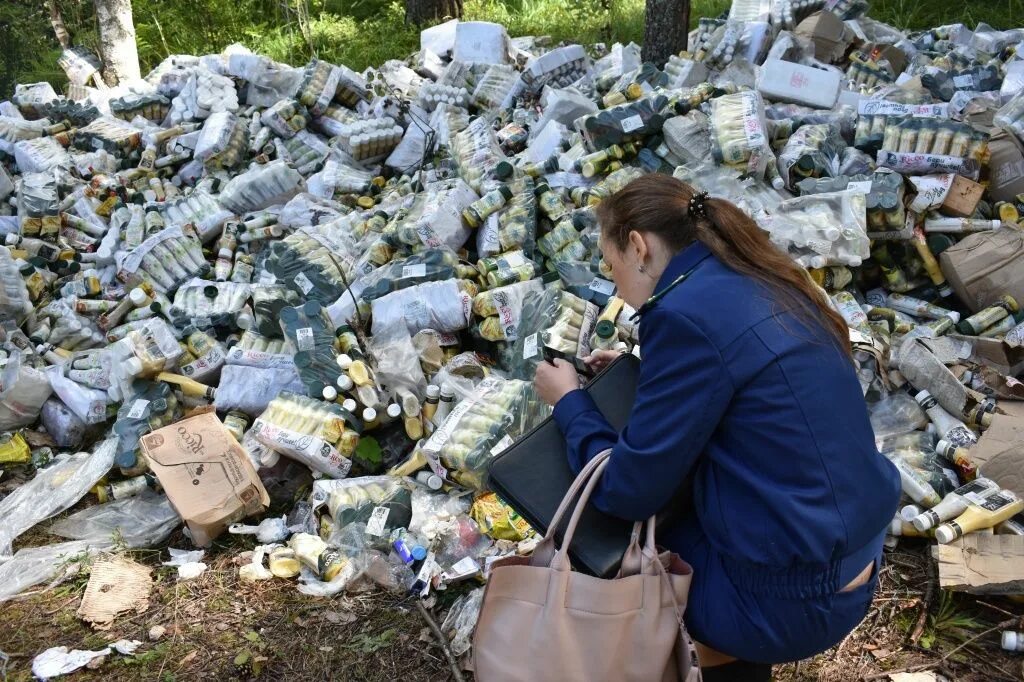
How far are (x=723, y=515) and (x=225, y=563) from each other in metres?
2.21

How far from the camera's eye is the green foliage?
815 cm

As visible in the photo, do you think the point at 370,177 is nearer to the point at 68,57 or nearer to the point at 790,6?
the point at 790,6

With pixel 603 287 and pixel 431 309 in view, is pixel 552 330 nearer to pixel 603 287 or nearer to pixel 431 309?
pixel 603 287

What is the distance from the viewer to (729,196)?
4027mm

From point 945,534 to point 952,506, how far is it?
0.50 ft

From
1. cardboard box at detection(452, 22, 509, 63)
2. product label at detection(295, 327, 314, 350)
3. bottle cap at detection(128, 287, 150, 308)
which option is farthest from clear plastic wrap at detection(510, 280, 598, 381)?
cardboard box at detection(452, 22, 509, 63)

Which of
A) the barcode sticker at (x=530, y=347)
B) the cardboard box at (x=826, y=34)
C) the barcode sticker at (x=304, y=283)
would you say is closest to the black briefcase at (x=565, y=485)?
the barcode sticker at (x=530, y=347)

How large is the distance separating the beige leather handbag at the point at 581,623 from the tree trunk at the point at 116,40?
8.82 metres

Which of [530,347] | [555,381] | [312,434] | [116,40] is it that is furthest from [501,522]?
[116,40]

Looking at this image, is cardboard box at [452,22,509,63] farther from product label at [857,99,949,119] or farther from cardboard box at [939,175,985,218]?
cardboard box at [939,175,985,218]

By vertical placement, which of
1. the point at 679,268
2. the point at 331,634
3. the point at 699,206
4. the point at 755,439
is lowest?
the point at 331,634

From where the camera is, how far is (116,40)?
28.7ft

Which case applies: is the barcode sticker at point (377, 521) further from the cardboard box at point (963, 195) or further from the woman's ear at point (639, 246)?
the cardboard box at point (963, 195)

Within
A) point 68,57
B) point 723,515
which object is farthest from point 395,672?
point 68,57
